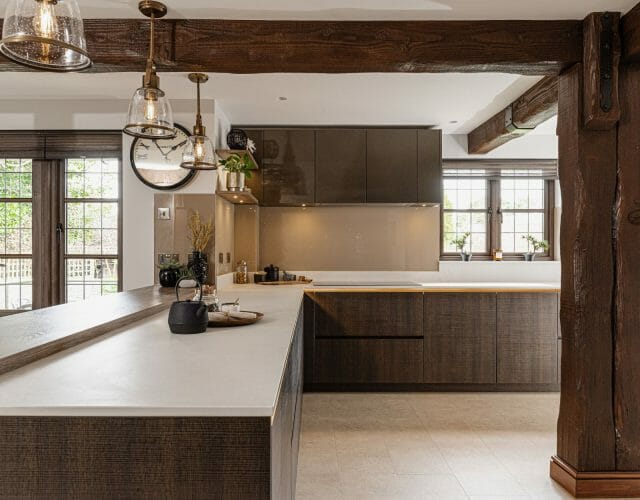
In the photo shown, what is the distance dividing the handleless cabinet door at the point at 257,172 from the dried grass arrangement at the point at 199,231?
727 mm

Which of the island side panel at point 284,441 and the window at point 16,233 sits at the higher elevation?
the window at point 16,233

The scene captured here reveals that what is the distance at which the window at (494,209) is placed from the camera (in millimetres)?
4953

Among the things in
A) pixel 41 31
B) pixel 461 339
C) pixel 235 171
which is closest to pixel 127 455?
pixel 41 31

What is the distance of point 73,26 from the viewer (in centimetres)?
135

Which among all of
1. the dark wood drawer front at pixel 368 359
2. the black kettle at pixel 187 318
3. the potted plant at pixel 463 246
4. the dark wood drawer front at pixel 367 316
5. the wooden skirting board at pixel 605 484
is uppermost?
the potted plant at pixel 463 246

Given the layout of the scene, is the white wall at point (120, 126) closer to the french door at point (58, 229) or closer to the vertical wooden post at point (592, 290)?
the french door at point (58, 229)

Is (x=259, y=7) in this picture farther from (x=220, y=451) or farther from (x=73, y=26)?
(x=220, y=451)

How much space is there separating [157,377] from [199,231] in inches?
103

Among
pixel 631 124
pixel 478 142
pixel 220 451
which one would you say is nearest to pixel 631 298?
pixel 631 124

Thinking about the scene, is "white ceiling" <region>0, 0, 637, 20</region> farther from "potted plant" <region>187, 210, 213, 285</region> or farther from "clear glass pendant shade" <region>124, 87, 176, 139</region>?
"potted plant" <region>187, 210, 213, 285</region>

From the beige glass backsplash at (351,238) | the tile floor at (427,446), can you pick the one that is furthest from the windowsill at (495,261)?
the tile floor at (427,446)

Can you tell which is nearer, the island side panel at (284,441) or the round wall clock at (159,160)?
the island side panel at (284,441)

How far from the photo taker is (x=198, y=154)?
9.26 ft

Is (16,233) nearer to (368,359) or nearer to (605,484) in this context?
(368,359)
